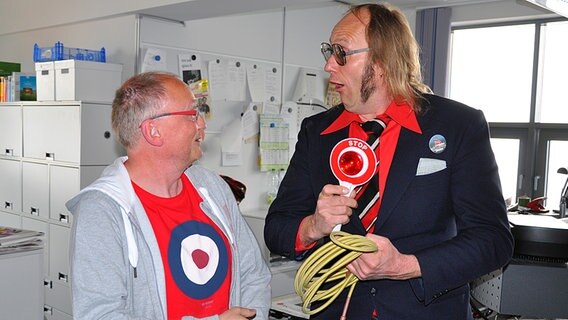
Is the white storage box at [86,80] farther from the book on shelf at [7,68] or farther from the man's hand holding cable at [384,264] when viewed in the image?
the man's hand holding cable at [384,264]

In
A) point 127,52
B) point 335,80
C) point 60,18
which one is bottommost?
point 335,80

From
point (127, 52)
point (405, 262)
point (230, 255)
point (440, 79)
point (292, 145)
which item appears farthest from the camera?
point (440, 79)

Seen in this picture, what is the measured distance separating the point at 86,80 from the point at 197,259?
2.51 meters

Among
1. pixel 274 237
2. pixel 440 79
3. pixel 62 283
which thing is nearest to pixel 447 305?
pixel 274 237

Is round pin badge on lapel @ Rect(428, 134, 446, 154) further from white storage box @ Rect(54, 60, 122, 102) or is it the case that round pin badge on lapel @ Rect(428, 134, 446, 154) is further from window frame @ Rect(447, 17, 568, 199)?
window frame @ Rect(447, 17, 568, 199)

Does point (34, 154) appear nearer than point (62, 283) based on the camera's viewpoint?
No

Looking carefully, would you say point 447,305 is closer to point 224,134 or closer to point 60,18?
point 224,134

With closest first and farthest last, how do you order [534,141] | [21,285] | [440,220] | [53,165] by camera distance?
[440,220]
[21,285]
[53,165]
[534,141]

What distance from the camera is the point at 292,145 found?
480cm

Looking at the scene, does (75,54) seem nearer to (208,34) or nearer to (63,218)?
(208,34)

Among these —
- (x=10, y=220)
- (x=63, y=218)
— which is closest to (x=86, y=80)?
(x=63, y=218)

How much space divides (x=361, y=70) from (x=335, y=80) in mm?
75

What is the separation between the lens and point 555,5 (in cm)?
327

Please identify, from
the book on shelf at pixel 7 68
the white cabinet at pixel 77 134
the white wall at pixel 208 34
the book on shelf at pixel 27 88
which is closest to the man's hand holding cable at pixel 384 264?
the white wall at pixel 208 34
